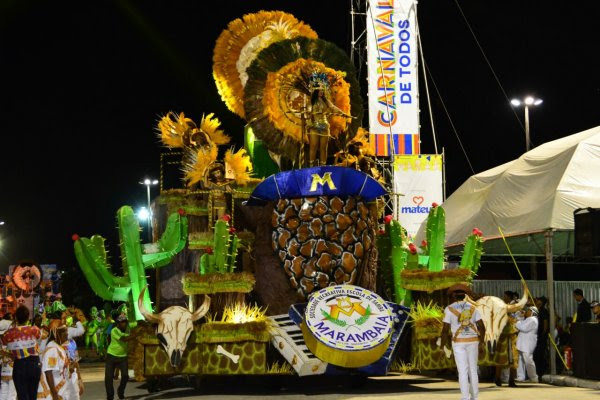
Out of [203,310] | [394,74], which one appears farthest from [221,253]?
[394,74]

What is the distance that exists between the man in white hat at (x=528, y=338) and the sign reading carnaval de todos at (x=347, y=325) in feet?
13.5

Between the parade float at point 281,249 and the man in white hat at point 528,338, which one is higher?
the parade float at point 281,249

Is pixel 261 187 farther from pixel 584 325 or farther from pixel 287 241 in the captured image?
pixel 584 325

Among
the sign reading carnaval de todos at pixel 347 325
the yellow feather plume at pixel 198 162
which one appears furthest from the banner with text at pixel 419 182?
the sign reading carnaval de todos at pixel 347 325

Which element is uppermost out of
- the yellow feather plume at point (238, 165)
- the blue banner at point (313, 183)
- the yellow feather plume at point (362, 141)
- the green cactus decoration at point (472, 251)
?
the yellow feather plume at point (362, 141)

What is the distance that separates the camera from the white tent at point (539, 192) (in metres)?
21.0

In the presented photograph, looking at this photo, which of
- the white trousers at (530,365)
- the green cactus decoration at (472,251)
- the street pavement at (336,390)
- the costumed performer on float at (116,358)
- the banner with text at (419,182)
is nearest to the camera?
the street pavement at (336,390)

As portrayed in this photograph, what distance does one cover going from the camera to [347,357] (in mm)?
16344

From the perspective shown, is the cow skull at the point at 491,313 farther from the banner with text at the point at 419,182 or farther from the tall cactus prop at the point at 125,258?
the banner with text at the point at 419,182

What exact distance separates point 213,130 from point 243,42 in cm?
249

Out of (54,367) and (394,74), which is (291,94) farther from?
(394,74)

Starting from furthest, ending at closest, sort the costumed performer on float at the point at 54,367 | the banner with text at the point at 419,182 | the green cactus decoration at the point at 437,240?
the banner with text at the point at 419,182 → the green cactus decoration at the point at 437,240 → the costumed performer on float at the point at 54,367

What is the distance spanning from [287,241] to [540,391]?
5.51m

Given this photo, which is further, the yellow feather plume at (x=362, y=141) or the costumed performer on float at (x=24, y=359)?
the yellow feather plume at (x=362, y=141)
